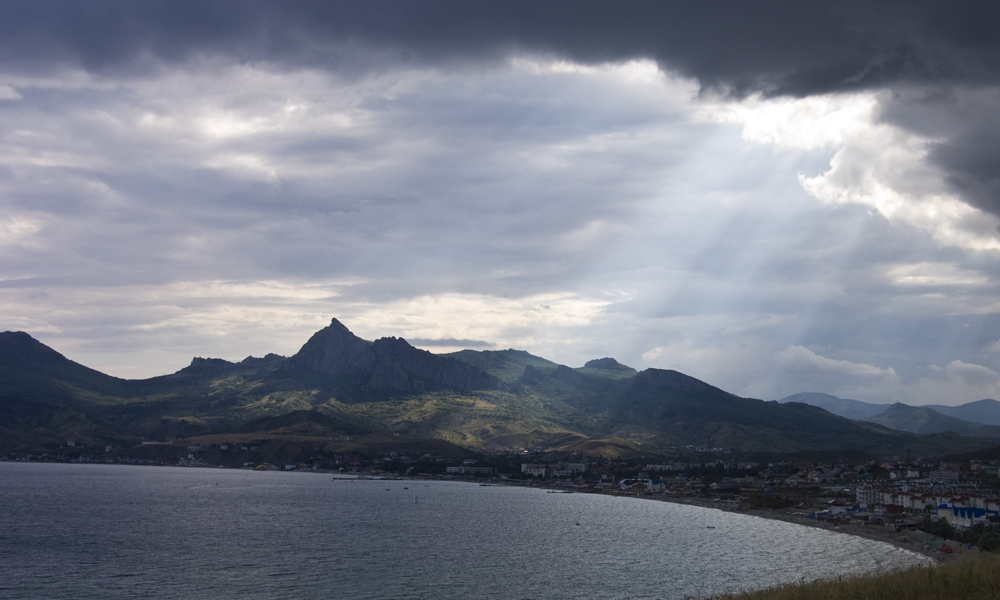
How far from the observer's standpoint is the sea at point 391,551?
7006 cm

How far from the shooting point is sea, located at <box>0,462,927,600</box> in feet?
230

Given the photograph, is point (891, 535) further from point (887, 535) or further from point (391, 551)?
point (391, 551)

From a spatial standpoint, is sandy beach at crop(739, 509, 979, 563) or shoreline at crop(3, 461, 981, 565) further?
sandy beach at crop(739, 509, 979, 563)

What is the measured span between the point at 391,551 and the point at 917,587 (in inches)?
2807

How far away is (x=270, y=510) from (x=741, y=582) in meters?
100

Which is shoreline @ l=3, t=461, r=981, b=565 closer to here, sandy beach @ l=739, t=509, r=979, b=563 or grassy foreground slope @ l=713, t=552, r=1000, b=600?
sandy beach @ l=739, t=509, r=979, b=563

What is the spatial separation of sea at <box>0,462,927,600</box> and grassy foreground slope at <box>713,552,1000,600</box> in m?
20.3

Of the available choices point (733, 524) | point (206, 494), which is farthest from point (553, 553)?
point (206, 494)

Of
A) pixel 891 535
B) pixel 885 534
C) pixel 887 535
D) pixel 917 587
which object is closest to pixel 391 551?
pixel 917 587

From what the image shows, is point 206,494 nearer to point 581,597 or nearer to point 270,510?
point 270,510

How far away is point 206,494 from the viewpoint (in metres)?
178

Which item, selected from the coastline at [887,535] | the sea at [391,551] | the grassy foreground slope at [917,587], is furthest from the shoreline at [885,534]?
the grassy foreground slope at [917,587]

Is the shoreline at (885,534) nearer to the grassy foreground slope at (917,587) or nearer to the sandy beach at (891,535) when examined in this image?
the sandy beach at (891,535)

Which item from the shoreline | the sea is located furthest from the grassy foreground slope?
the shoreline
